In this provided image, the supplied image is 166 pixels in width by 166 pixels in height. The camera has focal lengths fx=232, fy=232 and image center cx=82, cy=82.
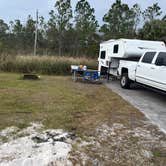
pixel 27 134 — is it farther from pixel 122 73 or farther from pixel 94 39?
pixel 94 39

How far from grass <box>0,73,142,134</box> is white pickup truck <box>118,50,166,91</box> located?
1229mm

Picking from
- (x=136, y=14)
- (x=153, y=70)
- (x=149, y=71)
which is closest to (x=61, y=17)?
(x=136, y=14)

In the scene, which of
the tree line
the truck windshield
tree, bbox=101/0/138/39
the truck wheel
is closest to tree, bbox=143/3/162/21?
the tree line

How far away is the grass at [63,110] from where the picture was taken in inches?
186

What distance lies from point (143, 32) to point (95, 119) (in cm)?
1785

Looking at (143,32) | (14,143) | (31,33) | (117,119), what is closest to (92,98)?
(117,119)

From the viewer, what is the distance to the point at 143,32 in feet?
69.7

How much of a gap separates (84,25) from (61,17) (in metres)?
2.81

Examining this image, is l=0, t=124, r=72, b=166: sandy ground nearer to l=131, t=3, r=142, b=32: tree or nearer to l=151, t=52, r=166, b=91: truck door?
l=151, t=52, r=166, b=91: truck door

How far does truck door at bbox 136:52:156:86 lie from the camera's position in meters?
7.63

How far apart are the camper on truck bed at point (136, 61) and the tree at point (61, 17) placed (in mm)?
14262

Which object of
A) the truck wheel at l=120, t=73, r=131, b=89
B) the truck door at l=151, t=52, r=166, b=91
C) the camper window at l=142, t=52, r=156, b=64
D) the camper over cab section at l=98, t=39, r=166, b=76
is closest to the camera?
the truck door at l=151, t=52, r=166, b=91

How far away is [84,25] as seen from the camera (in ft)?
85.9

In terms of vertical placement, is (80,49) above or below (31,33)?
below
